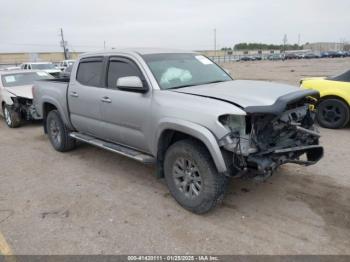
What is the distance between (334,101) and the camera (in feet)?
24.2

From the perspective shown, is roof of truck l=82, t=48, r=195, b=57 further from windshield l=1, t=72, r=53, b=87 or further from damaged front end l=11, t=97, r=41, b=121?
windshield l=1, t=72, r=53, b=87

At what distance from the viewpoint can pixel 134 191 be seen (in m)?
4.46

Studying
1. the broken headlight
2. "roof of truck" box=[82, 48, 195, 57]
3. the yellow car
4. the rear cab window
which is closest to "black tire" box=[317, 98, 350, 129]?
the yellow car

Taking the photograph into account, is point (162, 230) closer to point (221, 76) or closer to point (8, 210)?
point (8, 210)

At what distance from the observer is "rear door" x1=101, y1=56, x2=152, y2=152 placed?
413cm

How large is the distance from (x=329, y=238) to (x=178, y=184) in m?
1.72

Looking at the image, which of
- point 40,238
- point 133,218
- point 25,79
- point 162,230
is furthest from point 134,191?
point 25,79

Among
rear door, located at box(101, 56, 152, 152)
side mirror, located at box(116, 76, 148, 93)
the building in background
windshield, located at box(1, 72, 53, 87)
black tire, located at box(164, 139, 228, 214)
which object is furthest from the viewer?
the building in background

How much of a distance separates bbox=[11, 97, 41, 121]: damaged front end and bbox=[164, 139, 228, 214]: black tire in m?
5.95

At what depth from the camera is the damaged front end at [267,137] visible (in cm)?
326

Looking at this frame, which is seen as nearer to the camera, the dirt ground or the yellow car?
the dirt ground

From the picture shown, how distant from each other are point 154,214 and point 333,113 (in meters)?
5.55

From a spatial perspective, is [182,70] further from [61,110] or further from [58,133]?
[58,133]

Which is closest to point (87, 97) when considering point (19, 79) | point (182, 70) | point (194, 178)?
point (182, 70)
